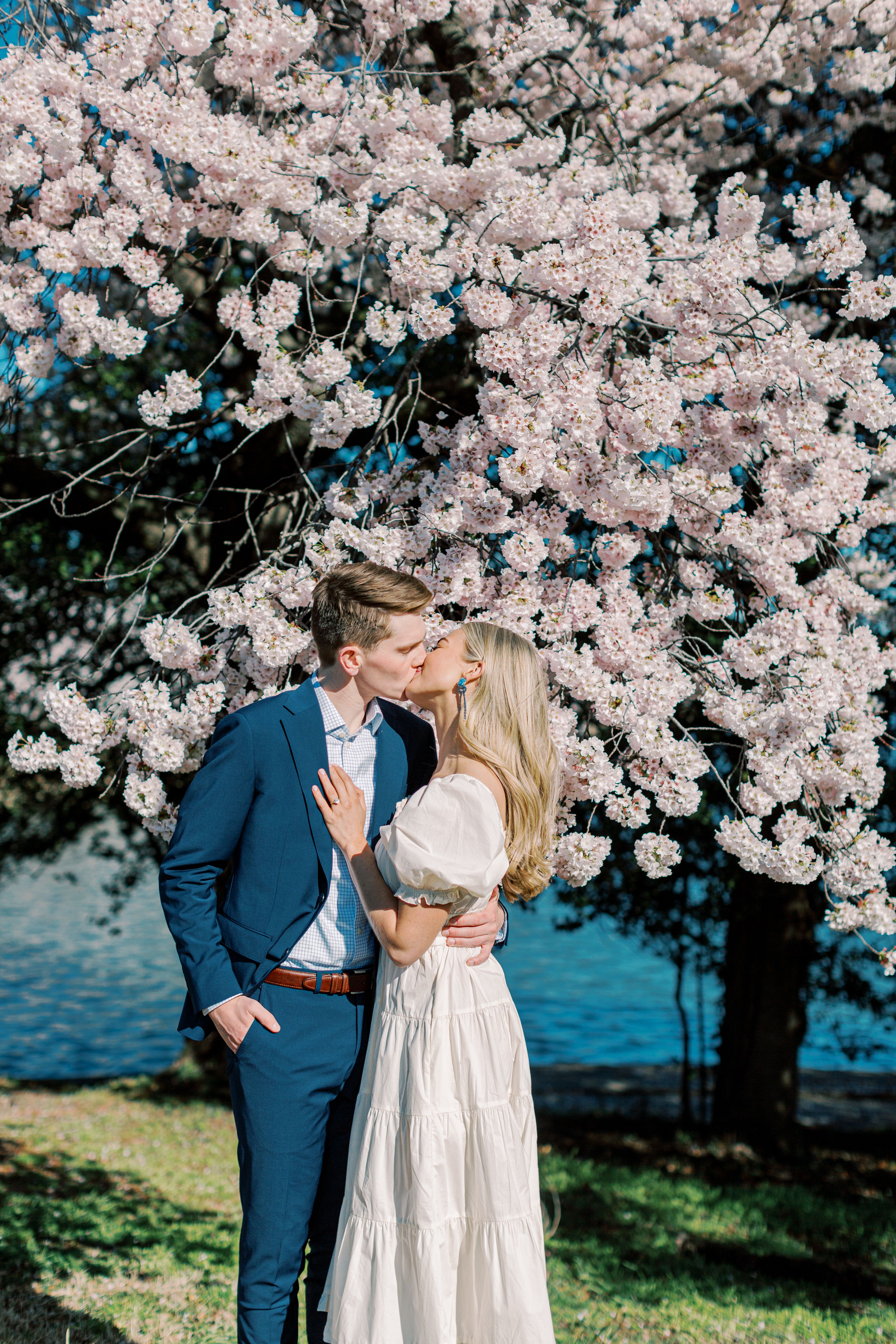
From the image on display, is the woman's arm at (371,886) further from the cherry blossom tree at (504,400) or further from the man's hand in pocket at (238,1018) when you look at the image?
the cherry blossom tree at (504,400)

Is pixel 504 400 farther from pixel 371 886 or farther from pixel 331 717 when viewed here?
pixel 371 886

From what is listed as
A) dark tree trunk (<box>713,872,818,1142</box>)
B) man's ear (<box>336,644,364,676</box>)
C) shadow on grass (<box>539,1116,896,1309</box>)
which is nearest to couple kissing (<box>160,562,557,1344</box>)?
man's ear (<box>336,644,364,676</box>)

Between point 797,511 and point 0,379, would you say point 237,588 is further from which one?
point 797,511

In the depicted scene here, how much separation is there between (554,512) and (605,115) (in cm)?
215

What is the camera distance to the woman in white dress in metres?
2.10

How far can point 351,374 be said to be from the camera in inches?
160

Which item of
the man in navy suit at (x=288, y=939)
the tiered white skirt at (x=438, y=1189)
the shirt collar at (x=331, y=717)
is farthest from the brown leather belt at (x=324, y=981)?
the shirt collar at (x=331, y=717)

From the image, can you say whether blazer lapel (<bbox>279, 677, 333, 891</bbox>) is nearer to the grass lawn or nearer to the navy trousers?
the navy trousers

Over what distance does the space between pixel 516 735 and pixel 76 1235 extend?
3.80 m

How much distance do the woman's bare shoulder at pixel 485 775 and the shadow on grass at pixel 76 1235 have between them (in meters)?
2.59

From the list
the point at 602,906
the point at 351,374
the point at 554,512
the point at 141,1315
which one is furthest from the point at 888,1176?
the point at 351,374

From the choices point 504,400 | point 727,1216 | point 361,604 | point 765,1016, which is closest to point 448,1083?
point 361,604

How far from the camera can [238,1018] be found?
2217 millimetres

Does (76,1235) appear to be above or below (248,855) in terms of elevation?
below
